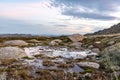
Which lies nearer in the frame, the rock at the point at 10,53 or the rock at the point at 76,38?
the rock at the point at 10,53

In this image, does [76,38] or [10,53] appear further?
[76,38]

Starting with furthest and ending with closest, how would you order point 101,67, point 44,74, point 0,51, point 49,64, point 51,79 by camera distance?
point 0,51, point 49,64, point 101,67, point 44,74, point 51,79

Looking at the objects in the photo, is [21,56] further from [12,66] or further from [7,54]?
[12,66]

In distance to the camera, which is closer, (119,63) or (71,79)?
(71,79)

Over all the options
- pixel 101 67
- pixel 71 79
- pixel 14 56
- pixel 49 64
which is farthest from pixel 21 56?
pixel 71 79

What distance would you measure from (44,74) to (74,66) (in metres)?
6.21

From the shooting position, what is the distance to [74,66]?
2892 centimetres

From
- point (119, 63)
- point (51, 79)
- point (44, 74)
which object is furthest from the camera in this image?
point (119, 63)

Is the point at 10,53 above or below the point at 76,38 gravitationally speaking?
above

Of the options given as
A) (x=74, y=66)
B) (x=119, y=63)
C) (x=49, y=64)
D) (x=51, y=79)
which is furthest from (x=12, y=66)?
(x=119, y=63)

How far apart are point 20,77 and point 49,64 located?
8336 mm

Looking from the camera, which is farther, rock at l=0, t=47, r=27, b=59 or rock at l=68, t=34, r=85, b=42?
rock at l=68, t=34, r=85, b=42

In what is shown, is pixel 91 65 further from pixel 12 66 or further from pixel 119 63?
pixel 12 66

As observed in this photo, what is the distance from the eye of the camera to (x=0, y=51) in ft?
113
